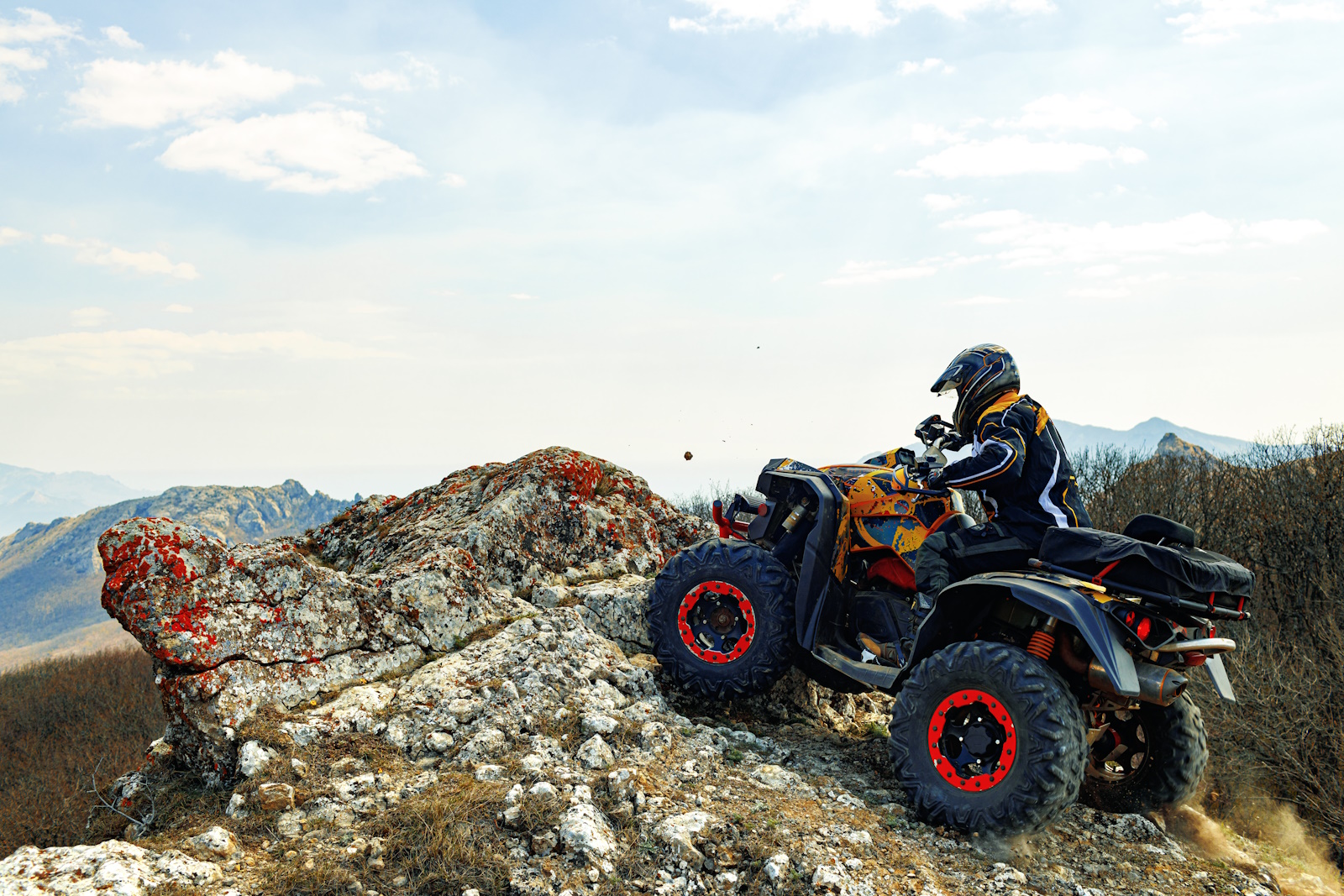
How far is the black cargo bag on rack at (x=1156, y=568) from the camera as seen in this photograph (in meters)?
4.29

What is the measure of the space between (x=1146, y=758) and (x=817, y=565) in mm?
2297

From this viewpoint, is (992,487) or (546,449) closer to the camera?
(992,487)

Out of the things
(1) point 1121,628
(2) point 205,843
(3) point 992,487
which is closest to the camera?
(2) point 205,843

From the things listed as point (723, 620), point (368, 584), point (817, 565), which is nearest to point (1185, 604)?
point (817, 565)

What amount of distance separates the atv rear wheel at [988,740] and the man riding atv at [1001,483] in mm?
619

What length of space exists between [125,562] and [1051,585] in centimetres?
577

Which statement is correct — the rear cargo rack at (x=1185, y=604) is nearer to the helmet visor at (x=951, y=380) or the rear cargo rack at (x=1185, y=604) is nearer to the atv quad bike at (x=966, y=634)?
the atv quad bike at (x=966, y=634)

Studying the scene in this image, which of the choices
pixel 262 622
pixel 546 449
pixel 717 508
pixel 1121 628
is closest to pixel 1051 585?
pixel 1121 628

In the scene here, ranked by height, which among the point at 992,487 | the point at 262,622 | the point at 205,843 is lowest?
the point at 205,843

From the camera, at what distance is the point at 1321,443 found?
19.8 m

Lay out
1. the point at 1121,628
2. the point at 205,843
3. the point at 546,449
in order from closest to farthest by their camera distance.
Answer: the point at 205,843 < the point at 1121,628 < the point at 546,449

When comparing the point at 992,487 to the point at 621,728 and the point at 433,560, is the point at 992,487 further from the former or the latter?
the point at 433,560

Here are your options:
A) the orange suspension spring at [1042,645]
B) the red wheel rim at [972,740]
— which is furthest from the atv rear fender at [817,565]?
the orange suspension spring at [1042,645]

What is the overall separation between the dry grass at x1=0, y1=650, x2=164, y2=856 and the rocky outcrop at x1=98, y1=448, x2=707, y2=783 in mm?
23169
